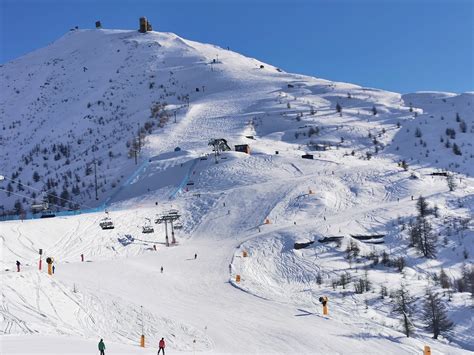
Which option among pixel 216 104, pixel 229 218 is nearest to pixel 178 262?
pixel 229 218

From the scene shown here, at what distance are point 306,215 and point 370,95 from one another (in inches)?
2619

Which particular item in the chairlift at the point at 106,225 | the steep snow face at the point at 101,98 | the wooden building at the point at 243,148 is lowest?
the chairlift at the point at 106,225

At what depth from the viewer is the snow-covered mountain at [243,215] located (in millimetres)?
24578

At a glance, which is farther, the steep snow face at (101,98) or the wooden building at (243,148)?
the steep snow face at (101,98)

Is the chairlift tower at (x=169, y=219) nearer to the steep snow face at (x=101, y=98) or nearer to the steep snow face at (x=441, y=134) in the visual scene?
the steep snow face at (x=101, y=98)

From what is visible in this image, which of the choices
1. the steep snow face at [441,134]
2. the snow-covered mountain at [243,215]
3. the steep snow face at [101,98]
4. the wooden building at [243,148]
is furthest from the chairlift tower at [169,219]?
the steep snow face at [441,134]

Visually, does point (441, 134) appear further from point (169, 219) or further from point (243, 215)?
point (169, 219)

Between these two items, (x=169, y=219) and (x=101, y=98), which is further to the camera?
(x=101, y=98)

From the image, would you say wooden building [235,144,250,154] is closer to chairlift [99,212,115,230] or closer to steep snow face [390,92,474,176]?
steep snow face [390,92,474,176]

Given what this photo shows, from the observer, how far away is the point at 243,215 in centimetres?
5216

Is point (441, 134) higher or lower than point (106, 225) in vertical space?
higher

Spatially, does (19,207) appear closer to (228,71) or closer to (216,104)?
(216,104)

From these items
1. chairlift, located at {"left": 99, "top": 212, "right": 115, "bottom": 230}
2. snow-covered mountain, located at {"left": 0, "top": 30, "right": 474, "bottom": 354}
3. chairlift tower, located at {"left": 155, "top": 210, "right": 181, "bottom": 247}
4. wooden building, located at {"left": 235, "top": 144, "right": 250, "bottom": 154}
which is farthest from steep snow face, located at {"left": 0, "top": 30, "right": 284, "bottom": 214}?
chairlift, located at {"left": 99, "top": 212, "right": 115, "bottom": 230}

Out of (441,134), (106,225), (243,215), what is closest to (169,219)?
(106,225)
